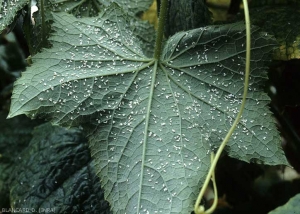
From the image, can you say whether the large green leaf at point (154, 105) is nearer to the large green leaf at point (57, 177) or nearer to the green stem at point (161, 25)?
the green stem at point (161, 25)

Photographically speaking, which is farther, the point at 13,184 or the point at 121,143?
the point at 13,184

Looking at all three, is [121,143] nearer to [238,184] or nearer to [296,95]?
[296,95]

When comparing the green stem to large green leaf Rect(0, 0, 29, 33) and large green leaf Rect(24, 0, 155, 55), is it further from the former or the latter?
large green leaf Rect(0, 0, 29, 33)

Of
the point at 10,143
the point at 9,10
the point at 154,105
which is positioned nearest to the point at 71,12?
the point at 9,10

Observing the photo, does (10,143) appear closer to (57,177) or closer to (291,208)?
(57,177)

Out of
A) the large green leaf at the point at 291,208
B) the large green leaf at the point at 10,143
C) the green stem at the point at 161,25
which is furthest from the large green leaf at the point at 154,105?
the large green leaf at the point at 10,143

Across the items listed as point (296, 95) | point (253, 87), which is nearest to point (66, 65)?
point (253, 87)

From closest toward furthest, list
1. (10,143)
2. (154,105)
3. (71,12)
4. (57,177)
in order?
(154,105), (71,12), (57,177), (10,143)
